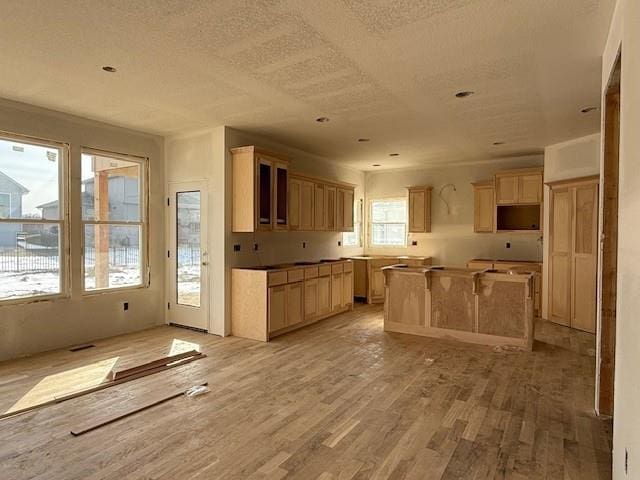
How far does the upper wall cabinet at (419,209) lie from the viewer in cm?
788

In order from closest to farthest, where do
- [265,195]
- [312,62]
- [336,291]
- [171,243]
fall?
[312,62]
[265,195]
[171,243]
[336,291]

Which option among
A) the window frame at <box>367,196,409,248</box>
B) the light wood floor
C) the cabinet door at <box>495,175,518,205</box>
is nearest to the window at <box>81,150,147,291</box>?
the light wood floor

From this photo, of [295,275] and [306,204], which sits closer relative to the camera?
[295,275]

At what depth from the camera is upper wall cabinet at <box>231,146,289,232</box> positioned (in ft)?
16.7

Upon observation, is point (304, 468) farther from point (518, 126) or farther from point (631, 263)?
point (518, 126)

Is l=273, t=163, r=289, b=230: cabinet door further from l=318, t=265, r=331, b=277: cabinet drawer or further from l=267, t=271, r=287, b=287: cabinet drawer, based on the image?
l=318, t=265, r=331, b=277: cabinet drawer

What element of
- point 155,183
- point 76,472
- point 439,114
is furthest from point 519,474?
point 155,183

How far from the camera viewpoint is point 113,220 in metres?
5.28

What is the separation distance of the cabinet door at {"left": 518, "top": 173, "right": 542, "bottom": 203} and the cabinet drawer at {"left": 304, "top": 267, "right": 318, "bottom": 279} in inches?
148

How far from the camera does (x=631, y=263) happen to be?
176 cm

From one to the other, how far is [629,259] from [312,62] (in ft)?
8.42

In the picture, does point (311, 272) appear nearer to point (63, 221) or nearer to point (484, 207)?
point (63, 221)

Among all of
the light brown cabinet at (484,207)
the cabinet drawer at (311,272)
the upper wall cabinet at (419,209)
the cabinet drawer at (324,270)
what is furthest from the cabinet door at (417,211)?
the cabinet drawer at (311,272)

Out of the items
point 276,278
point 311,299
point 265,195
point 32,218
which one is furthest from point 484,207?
point 32,218
